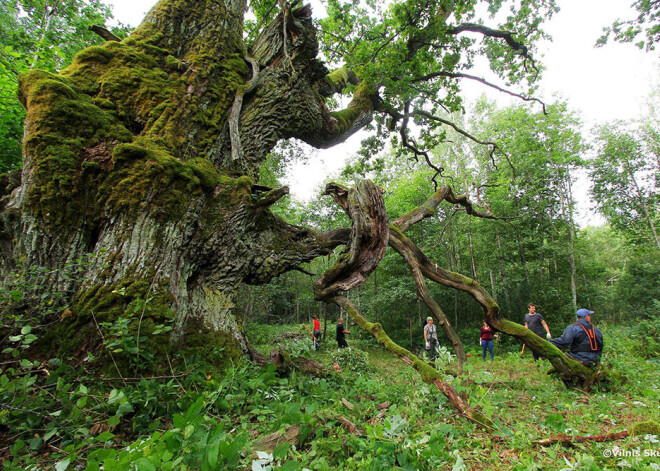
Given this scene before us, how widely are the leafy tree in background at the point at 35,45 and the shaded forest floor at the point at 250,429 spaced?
16.5 ft

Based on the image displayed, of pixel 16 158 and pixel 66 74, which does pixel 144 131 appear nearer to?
pixel 66 74

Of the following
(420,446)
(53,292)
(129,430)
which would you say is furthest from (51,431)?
(420,446)

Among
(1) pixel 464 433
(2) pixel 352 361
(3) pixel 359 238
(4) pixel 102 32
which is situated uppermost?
(4) pixel 102 32

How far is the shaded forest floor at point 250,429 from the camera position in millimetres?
1237

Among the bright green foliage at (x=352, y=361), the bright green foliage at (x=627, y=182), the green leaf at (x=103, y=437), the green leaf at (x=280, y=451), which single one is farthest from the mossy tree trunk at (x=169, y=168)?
the bright green foliage at (x=627, y=182)

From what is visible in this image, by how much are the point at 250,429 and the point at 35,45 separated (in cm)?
882

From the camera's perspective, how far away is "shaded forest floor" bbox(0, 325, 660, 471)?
4.06 feet

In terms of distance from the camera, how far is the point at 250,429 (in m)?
1.87

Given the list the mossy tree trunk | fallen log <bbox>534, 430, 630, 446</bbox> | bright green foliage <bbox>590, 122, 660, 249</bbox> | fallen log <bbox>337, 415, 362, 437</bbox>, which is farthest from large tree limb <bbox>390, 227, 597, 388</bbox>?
bright green foliage <bbox>590, 122, 660, 249</bbox>

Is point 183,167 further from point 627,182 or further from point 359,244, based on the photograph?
point 627,182

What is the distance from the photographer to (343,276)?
155 inches

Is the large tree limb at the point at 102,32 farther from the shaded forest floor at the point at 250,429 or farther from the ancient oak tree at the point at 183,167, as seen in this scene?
the shaded forest floor at the point at 250,429

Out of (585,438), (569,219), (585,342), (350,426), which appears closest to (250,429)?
(350,426)

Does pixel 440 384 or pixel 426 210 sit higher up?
pixel 426 210
